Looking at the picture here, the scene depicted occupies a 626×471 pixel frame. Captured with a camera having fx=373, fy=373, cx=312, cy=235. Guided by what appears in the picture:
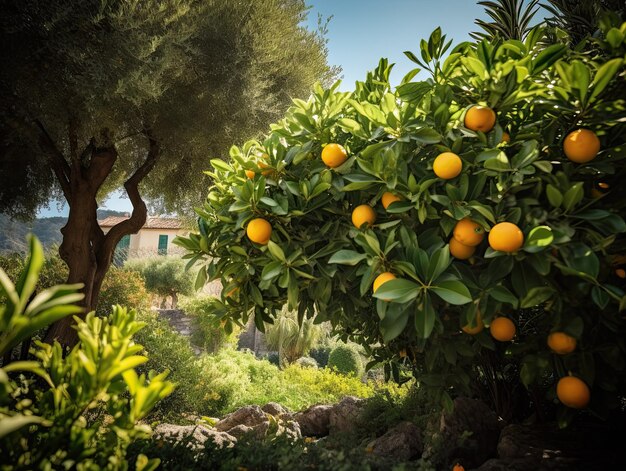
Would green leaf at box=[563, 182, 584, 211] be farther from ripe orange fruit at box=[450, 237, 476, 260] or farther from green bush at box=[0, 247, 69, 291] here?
green bush at box=[0, 247, 69, 291]

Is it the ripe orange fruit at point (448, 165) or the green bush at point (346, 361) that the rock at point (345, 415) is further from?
the green bush at point (346, 361)

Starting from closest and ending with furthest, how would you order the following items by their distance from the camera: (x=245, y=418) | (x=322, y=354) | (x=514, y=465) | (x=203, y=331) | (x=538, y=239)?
(x=538, y=239), (x=514, y=465), (x=245, y=418), (x=203, y=331), (x=322, y=354)

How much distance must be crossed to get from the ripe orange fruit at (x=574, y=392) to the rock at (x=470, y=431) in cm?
132

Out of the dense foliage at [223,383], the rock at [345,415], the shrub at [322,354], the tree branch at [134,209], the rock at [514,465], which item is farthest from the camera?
the shrub at [322,354]

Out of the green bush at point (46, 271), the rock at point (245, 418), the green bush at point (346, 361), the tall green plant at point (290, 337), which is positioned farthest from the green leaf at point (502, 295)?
the tall green plant at point (290, 337)

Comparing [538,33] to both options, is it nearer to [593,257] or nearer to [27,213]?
[593,257]

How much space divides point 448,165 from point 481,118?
235 mm

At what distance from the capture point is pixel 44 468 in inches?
37.2

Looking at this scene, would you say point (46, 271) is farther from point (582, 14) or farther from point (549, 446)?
point (582, 14)

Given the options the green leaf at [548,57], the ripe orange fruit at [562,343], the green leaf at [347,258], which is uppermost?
the green leaf at [548,57]

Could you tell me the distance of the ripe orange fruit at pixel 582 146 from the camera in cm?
138

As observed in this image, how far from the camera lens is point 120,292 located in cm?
743

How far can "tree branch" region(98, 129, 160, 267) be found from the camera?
6.41 meters

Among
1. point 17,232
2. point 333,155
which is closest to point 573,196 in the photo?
point 333,155
